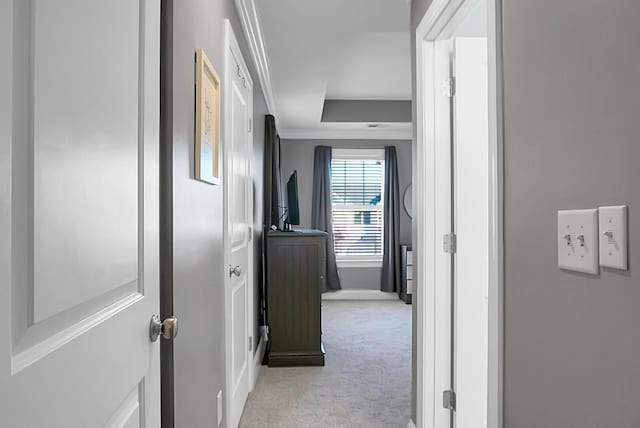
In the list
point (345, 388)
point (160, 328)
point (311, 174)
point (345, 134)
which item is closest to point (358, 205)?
point (311, 174)

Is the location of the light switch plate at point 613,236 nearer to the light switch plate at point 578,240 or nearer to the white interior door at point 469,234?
the light switch plate at point 578,240

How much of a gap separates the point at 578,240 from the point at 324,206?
5575mm

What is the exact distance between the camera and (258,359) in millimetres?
3441

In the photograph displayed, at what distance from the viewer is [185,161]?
1423 mm

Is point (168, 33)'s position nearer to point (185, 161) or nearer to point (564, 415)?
point (185, 161)

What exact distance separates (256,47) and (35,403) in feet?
9.61

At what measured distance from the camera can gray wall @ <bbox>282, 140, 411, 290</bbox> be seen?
6453 mm

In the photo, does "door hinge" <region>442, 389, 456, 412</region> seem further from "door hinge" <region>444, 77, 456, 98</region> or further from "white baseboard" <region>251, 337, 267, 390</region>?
Answer: "white baseboard" <region>251, 337, 267, 390</region>

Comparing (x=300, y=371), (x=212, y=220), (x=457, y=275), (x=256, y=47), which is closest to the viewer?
(x=212, y=220)

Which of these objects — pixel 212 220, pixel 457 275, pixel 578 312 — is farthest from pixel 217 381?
pixel 578 312

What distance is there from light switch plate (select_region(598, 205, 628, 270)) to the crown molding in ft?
7.34

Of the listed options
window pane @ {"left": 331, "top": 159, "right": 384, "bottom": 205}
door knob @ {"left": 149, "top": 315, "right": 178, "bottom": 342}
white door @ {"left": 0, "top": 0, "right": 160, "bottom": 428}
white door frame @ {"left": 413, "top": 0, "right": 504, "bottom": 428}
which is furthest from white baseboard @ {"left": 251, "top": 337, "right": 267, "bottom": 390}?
window pane @ {"left": 331, "top": 159, "right": 384, "bottom": 205}

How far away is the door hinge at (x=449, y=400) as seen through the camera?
2021 mm

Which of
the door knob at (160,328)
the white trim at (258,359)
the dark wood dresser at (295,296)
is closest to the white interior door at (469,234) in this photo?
the door knob at (160,328)
